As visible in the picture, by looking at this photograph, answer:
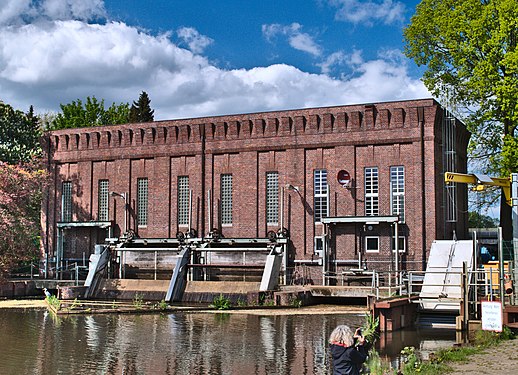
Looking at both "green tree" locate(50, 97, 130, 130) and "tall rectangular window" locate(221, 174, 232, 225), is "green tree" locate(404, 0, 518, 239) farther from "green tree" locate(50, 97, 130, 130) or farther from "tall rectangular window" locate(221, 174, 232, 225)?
"green tree" locate(50, 97, 130, 130)

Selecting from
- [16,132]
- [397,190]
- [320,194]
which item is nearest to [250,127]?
[320,194]

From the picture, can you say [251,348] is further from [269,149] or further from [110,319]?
[269,149]

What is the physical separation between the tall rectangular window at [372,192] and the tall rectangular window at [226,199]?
861cm

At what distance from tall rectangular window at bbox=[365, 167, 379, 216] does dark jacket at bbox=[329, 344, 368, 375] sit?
94.0 ft

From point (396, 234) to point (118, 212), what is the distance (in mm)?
18648

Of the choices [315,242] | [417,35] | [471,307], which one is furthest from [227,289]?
[417,35]

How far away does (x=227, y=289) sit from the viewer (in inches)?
1462

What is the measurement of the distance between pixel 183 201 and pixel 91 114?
33967 mm

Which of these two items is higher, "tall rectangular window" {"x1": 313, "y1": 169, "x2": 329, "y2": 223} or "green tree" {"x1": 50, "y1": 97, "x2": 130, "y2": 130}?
"green tree" {"x1": 50, "y1": 97, "x2": 130, "y2": 130}

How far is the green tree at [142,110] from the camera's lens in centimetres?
7412


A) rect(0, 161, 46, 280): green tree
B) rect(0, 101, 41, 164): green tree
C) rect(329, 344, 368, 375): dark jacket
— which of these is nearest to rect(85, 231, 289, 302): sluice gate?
rect(0, 161, 46, 280): green tree

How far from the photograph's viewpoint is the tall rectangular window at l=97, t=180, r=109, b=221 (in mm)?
47406

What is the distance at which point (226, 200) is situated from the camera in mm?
43750

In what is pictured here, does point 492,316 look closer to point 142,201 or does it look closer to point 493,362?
point 493,362
